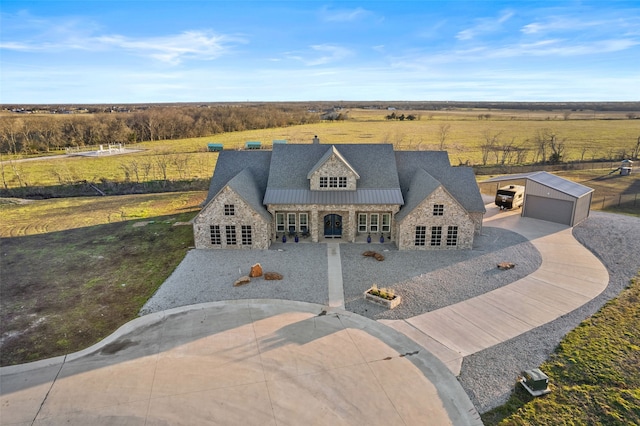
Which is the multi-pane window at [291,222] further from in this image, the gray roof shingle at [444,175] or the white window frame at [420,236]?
the white window frame at [420,236]

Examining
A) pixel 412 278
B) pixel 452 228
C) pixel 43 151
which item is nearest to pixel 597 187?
pixel 452 228

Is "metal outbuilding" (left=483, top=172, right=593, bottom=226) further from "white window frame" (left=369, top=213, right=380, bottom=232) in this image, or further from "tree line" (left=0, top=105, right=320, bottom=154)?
"tree line" (left=0, top=105, right=320, bottom=154)

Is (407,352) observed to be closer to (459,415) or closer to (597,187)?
(459,415)

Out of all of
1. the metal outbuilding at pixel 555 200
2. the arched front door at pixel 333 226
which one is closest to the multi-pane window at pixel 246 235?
the arched front door at pixel 333 226

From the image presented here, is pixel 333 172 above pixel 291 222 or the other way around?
above

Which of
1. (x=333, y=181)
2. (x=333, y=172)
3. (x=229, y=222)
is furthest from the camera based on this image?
(x=333, y=181)

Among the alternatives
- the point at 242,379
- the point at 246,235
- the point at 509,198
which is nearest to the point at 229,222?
the point at 246,235

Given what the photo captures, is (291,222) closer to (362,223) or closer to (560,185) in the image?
(362,223)
